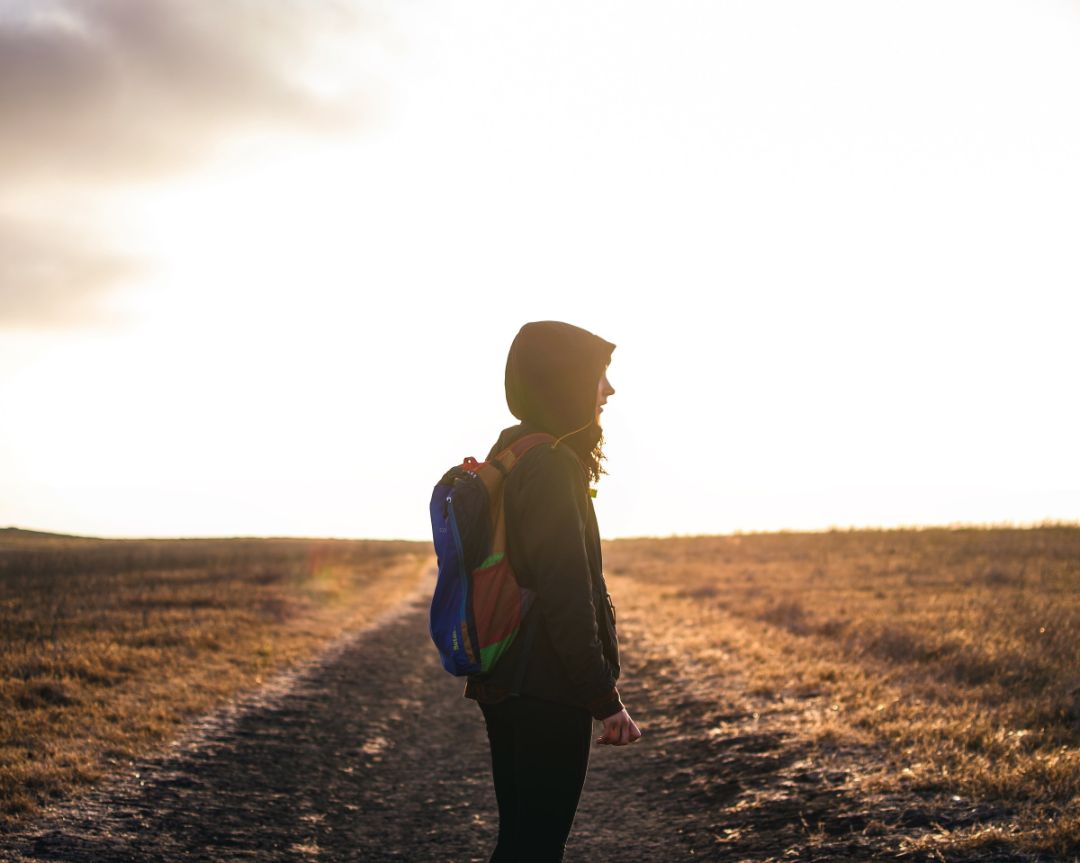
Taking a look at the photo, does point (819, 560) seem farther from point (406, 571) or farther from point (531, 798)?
point (531, 798)

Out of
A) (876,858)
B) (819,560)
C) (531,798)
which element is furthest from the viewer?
(819,560)

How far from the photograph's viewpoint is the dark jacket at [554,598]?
2658 millimetres

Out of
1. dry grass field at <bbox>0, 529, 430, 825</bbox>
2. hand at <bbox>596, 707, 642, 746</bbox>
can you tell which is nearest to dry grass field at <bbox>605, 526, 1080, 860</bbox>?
hand at <bbox>596, 707, 642, 746</bbox>

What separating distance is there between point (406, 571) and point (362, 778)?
36.9 metres

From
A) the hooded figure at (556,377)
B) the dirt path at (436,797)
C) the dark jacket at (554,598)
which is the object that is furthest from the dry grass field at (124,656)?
the hooded figure at (556,377)

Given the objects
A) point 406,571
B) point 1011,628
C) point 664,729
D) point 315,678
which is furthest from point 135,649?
point 406,571

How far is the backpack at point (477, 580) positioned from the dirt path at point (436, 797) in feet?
10.4

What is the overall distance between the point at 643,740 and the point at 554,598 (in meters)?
6.51

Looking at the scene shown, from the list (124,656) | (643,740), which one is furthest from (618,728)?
(124,656)

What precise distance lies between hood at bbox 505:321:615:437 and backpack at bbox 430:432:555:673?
134 millimetres

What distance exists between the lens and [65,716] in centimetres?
854

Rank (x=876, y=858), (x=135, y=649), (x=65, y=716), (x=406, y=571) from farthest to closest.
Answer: (x=406, y=571), (x=135, y=649), (x=65, y=716), (x=876, y=858)

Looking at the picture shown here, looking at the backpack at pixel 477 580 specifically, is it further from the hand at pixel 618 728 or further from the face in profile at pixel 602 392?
the hand at pixel 618 728

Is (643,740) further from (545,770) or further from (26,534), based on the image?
(26,534)
